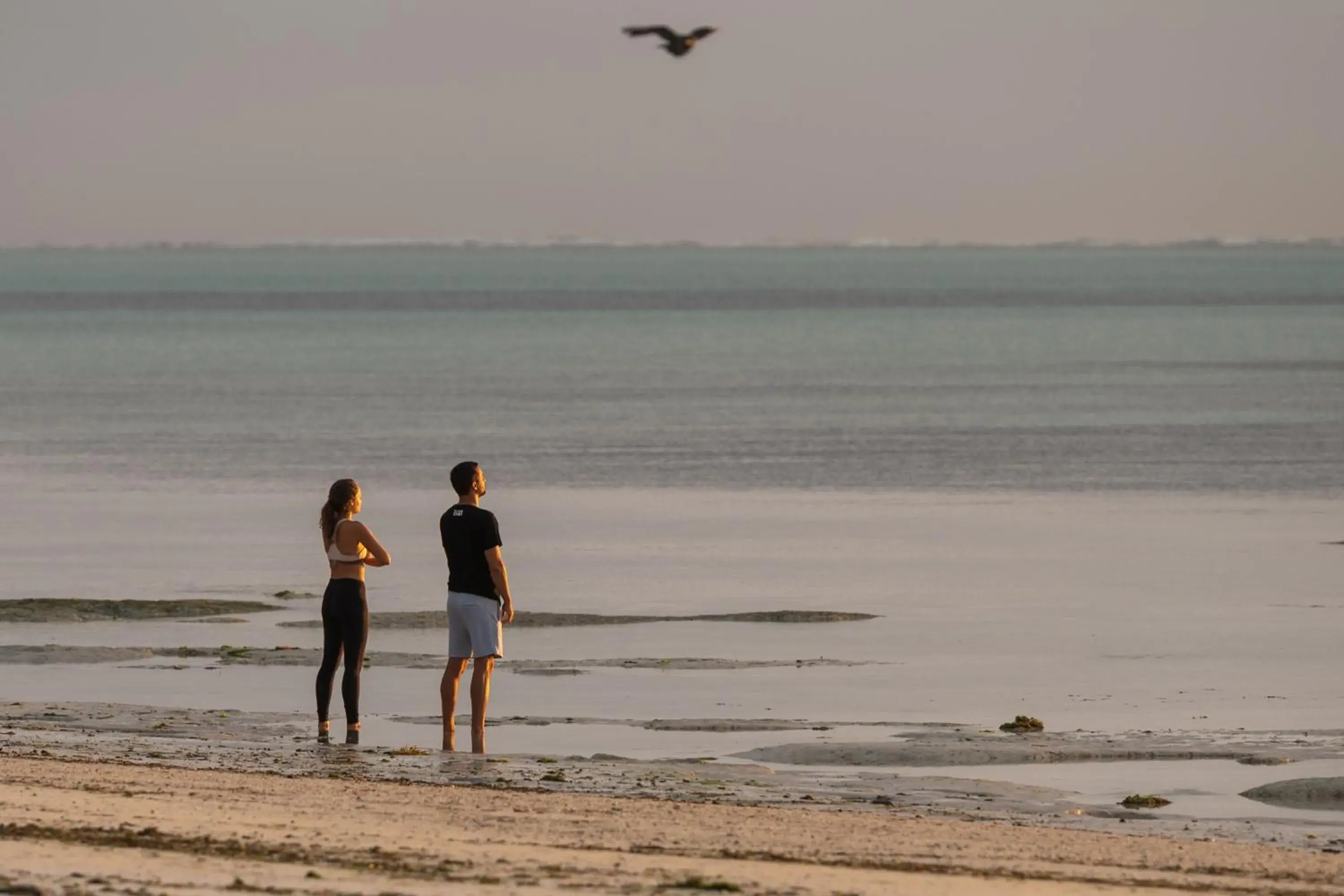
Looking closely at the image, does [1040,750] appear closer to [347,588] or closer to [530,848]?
[347,588]

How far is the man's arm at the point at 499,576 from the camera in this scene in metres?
11.7

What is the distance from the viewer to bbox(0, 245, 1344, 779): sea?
1464 centimetres

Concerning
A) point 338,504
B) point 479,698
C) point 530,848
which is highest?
point 338,504

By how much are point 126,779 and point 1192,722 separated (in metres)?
6.07

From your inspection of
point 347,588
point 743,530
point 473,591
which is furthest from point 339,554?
point 743,530

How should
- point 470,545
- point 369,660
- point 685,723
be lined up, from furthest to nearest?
point 369,660 < point 685,723 < point 470,545

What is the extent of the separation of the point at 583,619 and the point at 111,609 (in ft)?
12.0

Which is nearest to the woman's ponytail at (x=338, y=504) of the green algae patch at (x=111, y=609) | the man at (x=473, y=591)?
the man at (x=473, y=591)

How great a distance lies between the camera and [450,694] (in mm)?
12234

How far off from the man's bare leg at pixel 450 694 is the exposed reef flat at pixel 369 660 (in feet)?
10.6

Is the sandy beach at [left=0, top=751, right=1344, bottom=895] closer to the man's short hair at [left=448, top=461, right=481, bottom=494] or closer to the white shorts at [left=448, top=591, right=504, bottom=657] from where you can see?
the white shorts at [left=448, top=591, right=504, bottom=657]

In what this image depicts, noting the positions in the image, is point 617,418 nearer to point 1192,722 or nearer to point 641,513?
point 641,513

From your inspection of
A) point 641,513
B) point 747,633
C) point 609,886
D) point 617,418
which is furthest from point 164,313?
point 609,886

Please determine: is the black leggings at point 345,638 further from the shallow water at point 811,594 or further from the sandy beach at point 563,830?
the shallow water at point 811,594
